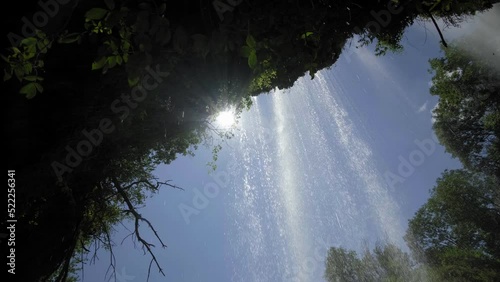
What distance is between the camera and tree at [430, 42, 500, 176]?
838 inches

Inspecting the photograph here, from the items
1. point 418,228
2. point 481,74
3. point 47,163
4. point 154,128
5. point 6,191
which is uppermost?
point 481,74

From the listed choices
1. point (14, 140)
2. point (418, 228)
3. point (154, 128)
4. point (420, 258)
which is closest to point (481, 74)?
point (418, 228)

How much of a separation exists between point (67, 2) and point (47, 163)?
2.63 metres

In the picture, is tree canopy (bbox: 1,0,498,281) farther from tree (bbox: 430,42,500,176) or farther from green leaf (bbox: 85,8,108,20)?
tree (bbox: 430,42,500,176)

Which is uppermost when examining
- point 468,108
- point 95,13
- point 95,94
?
point 468,108

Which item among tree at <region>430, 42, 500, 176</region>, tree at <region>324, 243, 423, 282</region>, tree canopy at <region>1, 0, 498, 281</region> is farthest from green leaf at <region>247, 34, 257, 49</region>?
tree at <region>324, 243, 423, 282</region>

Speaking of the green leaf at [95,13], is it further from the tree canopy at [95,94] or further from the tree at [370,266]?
the tree at [370,266]

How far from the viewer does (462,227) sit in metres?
25.6

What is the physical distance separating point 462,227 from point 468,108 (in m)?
11.0

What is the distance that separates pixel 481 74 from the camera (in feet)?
70.1

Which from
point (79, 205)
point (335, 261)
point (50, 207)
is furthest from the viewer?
point (335, 261)

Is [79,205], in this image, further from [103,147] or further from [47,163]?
[47,163]

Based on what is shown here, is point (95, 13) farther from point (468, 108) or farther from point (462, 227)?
point (462, 227)

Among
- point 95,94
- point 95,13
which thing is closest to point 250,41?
point 95,13
